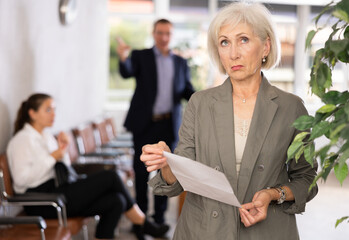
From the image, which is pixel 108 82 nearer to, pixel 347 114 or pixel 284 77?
pixel 284 77

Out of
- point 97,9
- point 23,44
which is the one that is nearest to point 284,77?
point 97,9

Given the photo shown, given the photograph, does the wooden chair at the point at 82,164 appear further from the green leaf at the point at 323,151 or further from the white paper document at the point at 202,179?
the green leaf at the point at 323,151

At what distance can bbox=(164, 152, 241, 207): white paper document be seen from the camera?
1.73m

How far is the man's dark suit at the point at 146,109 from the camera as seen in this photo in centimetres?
523

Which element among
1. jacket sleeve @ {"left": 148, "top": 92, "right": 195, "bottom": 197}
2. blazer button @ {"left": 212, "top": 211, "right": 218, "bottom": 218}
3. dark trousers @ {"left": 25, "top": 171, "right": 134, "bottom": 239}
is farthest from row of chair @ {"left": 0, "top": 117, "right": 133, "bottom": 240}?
blazer button @ {"left": 212, "top": 211, "right": 218, "bottom": 218}

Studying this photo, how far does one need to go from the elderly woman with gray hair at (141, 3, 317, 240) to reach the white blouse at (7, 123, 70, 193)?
2112 millimetres

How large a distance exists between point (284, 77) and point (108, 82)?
12.5 feet

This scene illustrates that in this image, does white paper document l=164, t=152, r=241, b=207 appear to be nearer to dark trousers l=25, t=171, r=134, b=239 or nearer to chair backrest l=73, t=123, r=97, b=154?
dark trousers l=25, t=171, r=134, b=239

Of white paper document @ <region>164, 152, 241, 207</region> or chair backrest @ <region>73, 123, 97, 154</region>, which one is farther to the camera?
chair backrest @ <region>73, 123, 97, 154</region>

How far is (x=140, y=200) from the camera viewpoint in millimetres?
5438

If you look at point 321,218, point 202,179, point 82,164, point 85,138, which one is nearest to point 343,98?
point 202,179

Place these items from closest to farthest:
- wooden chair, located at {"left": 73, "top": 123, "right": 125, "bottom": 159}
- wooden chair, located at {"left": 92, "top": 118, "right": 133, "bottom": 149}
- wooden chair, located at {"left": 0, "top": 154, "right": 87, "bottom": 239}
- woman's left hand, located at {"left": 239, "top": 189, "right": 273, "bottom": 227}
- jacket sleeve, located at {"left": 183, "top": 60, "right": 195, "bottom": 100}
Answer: woman's left hand, located at {"left": 239, "top": 189, "right": 273, "bottom": 227} → wooden chair, located at {"left": 0, "top": 154, "right": 87, "bottom": 239} → jacket sleeve, located at {"left": 183, "top": 60, "right": 195, "bottom": 100} → wooden chair, located at {"left": 73, "top": 123, "right": 125, "bottom": 159} → wooden chair, located at {"left": 92, "top": 118, "right": 133, "bottom": 149}

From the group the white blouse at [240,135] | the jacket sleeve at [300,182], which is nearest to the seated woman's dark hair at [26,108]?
the white blouse at [240,135]

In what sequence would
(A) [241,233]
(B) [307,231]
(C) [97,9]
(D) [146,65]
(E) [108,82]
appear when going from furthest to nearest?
(E) [108,82] < (C) [97,9] < (B) [307,231] < (D) [146,65] < (A) [241,233]
